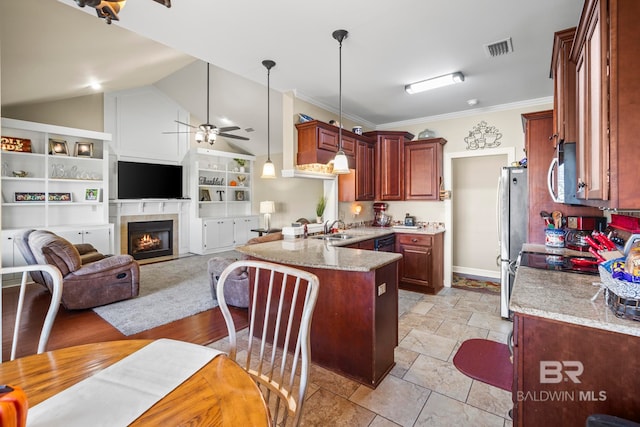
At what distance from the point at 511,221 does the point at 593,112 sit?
87.6 inches

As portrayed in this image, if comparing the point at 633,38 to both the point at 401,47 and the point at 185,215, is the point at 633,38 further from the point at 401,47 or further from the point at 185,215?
the point at 185,215

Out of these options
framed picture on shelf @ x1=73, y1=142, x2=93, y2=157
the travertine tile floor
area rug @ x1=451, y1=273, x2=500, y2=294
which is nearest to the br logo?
Result: the travertine tile floor

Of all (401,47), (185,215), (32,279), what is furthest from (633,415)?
(185,215)

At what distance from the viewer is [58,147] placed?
5156mm

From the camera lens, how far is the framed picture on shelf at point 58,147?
5117 millimetres

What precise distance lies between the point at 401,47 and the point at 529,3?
925 mm

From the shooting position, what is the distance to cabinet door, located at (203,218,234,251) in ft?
23.7

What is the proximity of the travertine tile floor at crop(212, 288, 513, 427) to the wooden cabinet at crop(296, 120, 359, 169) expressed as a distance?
2.12 meters

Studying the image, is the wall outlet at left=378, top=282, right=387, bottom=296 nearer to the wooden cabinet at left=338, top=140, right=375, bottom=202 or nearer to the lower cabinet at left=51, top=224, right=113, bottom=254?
the wooden cabinet at left=338, top=140, right=375, bottom=202

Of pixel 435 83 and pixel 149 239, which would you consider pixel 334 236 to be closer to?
pixel 435 83

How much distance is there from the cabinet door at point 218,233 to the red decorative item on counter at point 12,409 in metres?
6.97

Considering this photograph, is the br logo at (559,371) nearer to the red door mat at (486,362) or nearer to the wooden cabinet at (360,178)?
the red door mat at (486,362)

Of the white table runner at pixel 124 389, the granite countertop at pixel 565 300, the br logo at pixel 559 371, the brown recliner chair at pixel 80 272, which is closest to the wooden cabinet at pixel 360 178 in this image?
the granite countertop at pixel 565 300

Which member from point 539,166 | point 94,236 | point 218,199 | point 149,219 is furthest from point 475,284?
point 149,219
